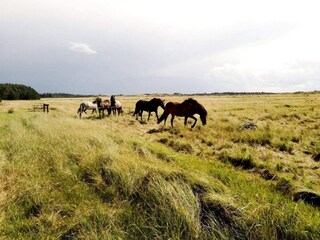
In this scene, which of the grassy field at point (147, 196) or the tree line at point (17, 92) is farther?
the tree line at point (17, 92)

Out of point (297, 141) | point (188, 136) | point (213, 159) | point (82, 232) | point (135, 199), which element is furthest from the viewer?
point (188, 136)

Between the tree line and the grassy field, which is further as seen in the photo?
the tree line

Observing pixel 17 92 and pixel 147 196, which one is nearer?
pixel 147 196

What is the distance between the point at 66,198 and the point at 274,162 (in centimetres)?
591

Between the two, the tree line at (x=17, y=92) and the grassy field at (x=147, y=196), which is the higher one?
the tree line at (x=17, y=92)

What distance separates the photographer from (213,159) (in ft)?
31.2

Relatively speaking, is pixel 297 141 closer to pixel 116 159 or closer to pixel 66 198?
pixel 116 159

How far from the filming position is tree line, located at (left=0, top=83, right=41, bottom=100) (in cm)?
10612

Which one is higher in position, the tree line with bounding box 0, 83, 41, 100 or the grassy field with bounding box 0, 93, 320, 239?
the tree line with bounding box 0, 83, 41, 100

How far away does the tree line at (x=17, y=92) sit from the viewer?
348 feet

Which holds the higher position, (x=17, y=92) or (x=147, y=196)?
(x=17, y=92)

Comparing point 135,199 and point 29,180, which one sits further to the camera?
point 29,180

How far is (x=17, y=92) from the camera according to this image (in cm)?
11212

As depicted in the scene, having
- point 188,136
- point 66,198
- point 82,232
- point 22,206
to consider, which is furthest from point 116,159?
point 188,136
